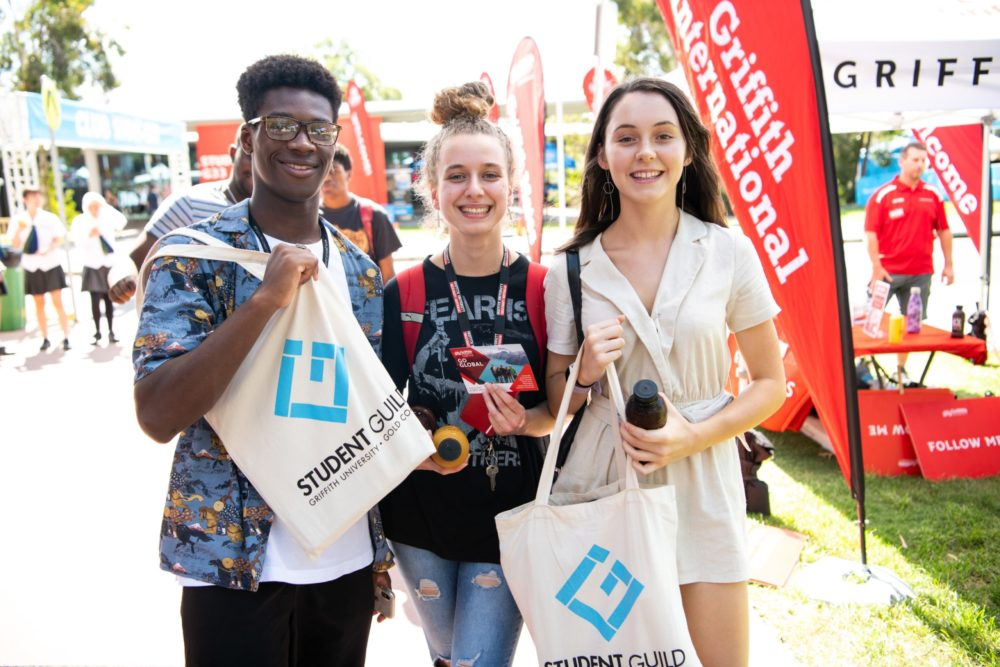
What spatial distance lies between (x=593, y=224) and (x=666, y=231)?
0.23m

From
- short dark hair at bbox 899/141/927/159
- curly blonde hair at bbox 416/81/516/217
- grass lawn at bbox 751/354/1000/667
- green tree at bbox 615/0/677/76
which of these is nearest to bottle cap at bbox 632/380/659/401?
curly blonde hair at bbox 416/81/516/217

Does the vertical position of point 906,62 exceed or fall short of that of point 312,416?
it exceeds it

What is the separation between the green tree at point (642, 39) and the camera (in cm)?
3297

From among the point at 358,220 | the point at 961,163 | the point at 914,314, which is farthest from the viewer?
the point at 961,163

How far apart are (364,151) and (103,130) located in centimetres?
596

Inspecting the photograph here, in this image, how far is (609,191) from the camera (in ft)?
6.86

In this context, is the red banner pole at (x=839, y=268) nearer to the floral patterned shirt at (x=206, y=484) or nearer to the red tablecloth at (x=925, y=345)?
the red tablecloth at (x=925, y=345)

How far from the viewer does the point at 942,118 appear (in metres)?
7.48

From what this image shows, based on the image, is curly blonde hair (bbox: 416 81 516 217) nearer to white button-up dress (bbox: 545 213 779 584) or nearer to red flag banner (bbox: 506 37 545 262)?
white button-up dress (bbox: 545 213 779 584)

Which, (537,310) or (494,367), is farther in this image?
(537,310)

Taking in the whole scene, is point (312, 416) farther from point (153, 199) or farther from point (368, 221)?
point (153, 199)

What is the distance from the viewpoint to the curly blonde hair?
2.10m

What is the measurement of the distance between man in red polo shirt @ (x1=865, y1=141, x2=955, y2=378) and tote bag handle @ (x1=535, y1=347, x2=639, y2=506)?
677 centimetres

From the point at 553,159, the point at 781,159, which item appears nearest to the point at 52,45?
the point at 553,159
